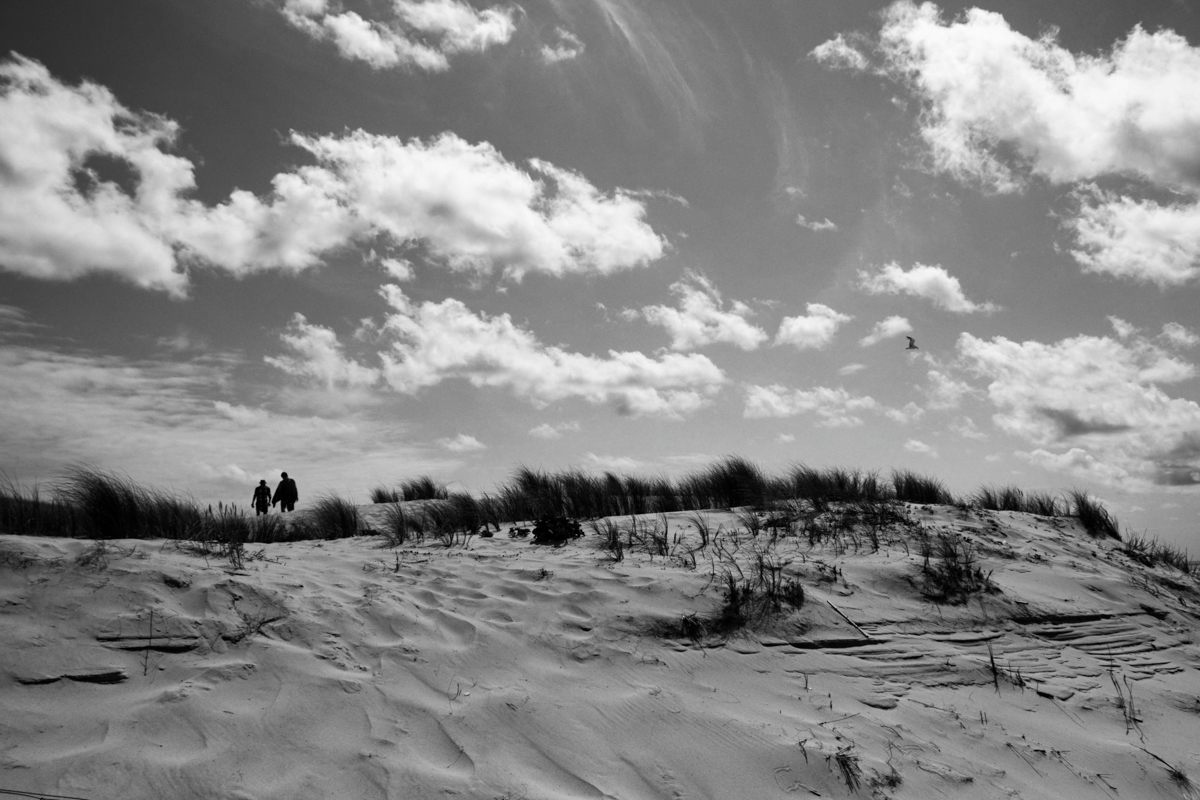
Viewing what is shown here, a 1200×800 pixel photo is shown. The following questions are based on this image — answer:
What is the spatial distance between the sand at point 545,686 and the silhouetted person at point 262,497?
12.2 metres

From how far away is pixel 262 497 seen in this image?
16.4 meters

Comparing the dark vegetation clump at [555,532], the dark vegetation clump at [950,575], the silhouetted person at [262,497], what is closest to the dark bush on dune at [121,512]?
the dark vegetation clump at [555,532]

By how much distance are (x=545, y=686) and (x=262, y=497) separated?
49.7 feet

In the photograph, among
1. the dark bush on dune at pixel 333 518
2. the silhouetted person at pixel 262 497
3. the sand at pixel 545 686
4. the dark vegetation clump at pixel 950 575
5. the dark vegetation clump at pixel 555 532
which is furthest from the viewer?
the silhouetted person at pixel 262 497

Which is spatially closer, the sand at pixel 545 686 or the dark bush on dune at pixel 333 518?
the sand at pixel 545 686

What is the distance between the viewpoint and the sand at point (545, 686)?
2861 mm

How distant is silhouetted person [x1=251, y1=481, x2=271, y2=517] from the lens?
16197 mm

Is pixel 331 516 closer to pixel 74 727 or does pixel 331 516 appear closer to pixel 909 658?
pixel 74 727

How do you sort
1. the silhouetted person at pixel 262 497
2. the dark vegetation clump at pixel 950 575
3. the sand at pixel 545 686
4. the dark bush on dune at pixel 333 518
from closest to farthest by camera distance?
the sand at pixel 545 686
the dark vegetation clump at pixel 950 575
the dark bush on dune at pixel 333 518
the silhouetted person at pixel 262 497

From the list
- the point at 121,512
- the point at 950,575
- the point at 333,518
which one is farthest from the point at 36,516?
the point at 950,575

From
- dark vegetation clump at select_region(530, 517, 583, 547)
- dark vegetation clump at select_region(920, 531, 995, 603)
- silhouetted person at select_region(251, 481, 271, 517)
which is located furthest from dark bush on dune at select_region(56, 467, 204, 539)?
silhouetted person at select_region(251, 481, 271, 517)

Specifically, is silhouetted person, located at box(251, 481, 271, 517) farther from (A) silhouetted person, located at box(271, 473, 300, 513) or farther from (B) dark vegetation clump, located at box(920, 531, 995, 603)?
(B) dark vegetation clump, located at box(920, 531, 995, 603)

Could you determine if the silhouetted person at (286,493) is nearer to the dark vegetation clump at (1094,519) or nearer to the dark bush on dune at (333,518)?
the dark bush on dune at (333,518)

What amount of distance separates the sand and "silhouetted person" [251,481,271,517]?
12173 mm
